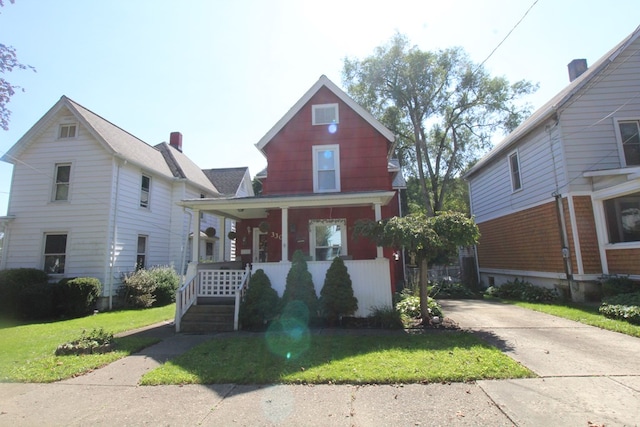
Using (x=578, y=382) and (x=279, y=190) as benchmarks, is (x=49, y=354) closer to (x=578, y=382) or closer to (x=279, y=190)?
(x=279, y=190)

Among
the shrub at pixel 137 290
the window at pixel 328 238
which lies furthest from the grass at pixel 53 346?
the window at pixel 328 238

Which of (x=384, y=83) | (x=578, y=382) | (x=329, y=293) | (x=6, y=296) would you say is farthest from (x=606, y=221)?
(x=6, y=296)

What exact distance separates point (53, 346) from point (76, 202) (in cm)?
854

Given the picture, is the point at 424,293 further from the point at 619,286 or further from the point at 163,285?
the point at 163,285

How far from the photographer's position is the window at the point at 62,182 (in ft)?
45.6

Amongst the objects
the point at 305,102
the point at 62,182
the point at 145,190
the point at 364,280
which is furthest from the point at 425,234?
the point at 62,182

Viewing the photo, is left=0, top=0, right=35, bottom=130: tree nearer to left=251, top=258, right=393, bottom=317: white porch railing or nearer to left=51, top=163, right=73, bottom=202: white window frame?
left=251, top=258, right=393, bottom=317: white porch railing

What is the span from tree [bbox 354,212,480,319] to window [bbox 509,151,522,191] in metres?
8.09

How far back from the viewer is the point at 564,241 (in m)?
10.9

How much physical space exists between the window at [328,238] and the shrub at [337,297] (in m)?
2.81

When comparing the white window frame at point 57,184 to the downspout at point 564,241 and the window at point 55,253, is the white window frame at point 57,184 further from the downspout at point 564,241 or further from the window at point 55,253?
the downspout at point 564,241

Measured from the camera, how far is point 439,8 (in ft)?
23.0

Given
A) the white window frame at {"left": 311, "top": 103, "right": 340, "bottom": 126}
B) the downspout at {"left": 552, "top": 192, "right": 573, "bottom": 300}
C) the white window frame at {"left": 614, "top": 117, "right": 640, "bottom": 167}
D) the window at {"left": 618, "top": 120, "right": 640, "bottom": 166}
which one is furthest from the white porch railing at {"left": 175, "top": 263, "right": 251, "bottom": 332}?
the window at {"left": 618, "top": 120, "right": 640, "bottom": 166}

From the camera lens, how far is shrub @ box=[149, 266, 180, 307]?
1406 cm
